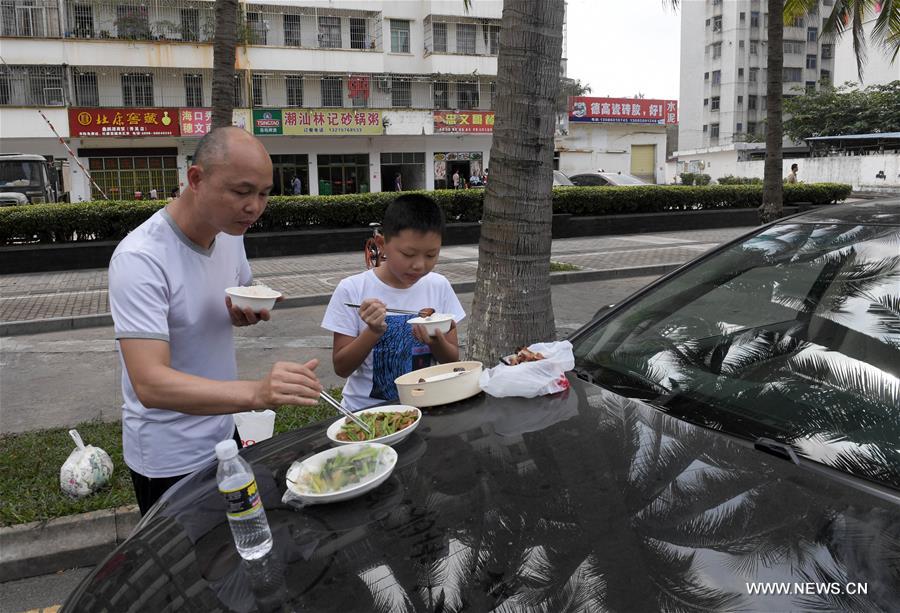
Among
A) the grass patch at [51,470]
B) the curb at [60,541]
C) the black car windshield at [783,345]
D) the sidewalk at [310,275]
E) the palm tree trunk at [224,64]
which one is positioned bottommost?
the curb at [60,541]

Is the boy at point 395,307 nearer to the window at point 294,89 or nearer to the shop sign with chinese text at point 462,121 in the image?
the shop sign with chinese text at point 462,121

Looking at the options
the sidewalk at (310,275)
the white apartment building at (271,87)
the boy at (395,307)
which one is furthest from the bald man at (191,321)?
the white apartment building at (271,87)

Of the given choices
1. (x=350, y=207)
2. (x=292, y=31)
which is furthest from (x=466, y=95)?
(x=350, y=207)

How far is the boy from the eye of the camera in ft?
9.00

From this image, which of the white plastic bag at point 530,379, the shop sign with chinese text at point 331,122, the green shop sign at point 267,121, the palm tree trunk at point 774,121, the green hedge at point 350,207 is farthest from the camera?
the shop sign with chinese text at point 331,122

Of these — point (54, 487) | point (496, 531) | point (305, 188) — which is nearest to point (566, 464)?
point (496, 531)

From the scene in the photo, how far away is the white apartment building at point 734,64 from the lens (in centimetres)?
6100

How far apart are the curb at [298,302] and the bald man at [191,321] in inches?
203

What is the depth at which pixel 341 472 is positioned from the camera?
6.40 feet

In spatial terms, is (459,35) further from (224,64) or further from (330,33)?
(224,64)

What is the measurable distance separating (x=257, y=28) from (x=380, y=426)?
35303 mm

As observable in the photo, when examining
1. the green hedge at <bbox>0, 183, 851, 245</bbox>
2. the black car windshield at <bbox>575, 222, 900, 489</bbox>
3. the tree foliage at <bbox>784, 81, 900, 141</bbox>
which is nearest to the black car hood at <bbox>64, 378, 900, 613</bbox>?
the black car windshield at <bbox>575, 222, 900, 489</bbox>

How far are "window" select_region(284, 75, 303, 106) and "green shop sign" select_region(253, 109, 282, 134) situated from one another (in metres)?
2.57

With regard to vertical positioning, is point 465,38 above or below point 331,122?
above
